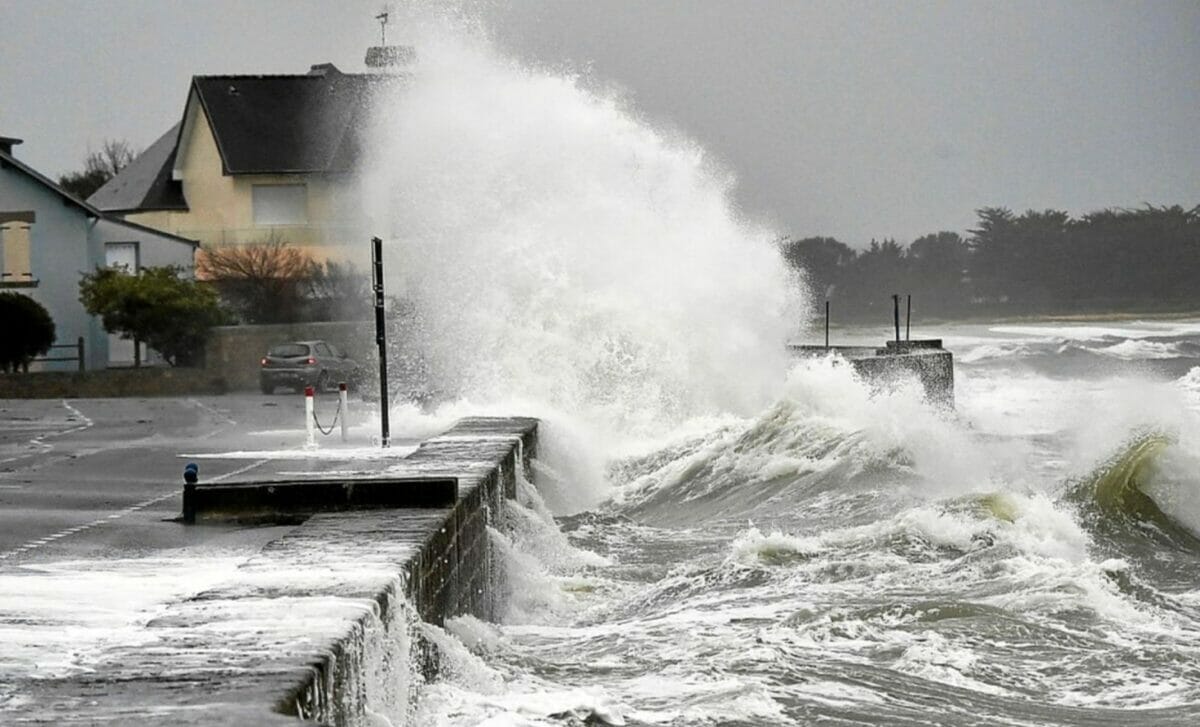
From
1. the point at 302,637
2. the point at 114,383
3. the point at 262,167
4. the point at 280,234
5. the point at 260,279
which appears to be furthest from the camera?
the point at 262,167

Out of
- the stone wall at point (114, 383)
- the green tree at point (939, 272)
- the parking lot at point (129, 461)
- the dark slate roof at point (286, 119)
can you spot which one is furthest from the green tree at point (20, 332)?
the green tree at point (939, 272)


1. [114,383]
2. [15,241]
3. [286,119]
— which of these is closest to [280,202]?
[286,119]

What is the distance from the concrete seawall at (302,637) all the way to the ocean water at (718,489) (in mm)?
361

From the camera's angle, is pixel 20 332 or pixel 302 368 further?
pixel 20 332

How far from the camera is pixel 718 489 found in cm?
1914

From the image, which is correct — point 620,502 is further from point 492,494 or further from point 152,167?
point 152,167

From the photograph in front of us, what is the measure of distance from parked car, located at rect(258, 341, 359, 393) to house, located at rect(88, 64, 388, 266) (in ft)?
38.9

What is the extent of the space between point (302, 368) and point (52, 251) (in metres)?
10.7

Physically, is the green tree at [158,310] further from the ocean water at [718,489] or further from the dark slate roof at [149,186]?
the dark slate roof at [149,186]

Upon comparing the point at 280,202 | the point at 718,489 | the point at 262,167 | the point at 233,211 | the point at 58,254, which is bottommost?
the point at 718,489

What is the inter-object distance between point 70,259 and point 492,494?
A: 35.8 m

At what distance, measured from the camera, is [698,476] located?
19.8 m

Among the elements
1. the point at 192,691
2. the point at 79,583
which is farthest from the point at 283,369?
the point at 192,691

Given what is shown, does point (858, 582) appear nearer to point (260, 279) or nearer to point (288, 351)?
point (288, 351)
